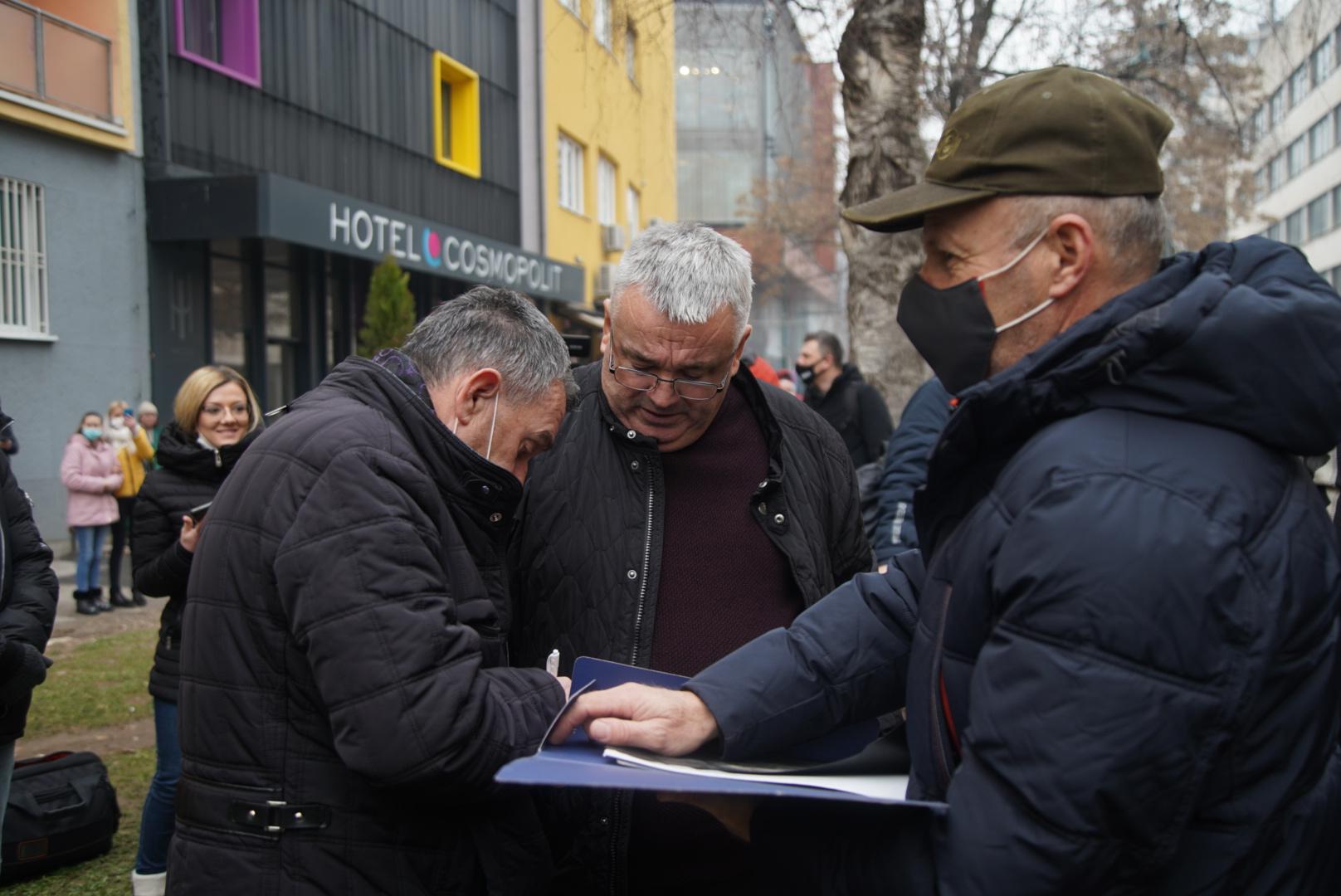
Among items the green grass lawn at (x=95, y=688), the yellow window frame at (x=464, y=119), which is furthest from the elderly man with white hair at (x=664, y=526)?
the yellow window frame at (x=464, y=119)

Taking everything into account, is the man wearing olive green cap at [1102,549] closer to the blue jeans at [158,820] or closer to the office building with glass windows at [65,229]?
the blue jeans at [158,820]

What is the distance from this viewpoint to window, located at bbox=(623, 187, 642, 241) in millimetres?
26188

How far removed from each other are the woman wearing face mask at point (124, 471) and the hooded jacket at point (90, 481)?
5.1 inches

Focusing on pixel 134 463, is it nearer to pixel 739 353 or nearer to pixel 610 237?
pixel 739 353

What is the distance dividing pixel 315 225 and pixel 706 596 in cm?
1207

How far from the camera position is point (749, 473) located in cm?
260

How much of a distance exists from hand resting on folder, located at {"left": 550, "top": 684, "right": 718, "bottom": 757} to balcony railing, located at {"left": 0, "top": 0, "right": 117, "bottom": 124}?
11125 mm

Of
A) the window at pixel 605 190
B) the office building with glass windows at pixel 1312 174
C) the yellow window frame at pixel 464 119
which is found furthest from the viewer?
the office building with glass windows at pixel 1312 174

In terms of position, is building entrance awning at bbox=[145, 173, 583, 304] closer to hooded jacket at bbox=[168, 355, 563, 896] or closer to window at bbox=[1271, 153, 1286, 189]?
hooded jacket at bbox=[168, 355, 563, 896]

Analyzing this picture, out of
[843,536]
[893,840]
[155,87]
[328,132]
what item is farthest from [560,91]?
[893,840]

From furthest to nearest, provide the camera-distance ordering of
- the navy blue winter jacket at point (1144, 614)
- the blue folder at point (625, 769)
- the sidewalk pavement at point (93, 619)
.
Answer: the sidewalk pavement at point (93, 619)
the blue folder at point (625, 769)
the navy blue winter jacket at point (1144, 614)

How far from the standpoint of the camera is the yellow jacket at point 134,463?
33.8 ft

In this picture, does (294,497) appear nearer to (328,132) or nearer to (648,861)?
(648,861)

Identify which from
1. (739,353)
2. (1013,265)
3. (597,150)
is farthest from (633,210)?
(1013,265)
